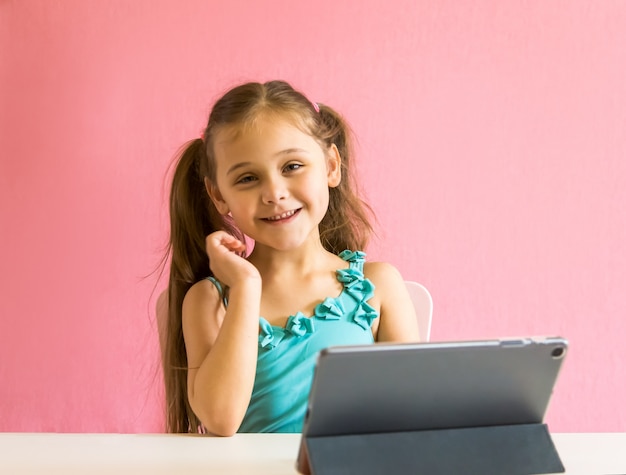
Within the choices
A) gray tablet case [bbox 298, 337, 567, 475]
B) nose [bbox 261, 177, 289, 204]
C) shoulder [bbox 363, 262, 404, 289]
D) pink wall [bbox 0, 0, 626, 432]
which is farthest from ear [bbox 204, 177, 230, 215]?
pink wall [bbox 0, 0, 626, 432]

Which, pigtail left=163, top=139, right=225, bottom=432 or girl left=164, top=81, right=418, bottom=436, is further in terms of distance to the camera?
pigtail left=163, top=139, right=225, bottom=432

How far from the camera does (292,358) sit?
3.85 feet

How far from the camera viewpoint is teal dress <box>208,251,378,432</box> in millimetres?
1157

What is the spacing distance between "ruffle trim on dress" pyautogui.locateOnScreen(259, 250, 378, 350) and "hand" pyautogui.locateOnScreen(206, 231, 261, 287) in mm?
99

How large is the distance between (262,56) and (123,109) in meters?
0.33

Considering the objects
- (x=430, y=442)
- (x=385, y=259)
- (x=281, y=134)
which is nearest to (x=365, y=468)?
(x=430, y=442)

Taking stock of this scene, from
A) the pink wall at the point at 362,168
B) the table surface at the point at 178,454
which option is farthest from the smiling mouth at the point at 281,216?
the pink wall at the point at 362,168

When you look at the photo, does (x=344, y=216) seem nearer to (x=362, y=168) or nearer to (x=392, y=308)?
(x=392, y=308)

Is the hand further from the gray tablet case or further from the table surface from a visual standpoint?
Result: the gray tablet case

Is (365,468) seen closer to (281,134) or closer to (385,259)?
(281,134)

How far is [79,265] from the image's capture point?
78.2 inches

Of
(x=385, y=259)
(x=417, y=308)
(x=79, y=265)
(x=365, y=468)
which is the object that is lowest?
(x=79, y=265)

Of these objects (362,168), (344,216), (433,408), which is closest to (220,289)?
(344,216)

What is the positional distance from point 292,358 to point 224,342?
0.52ft
